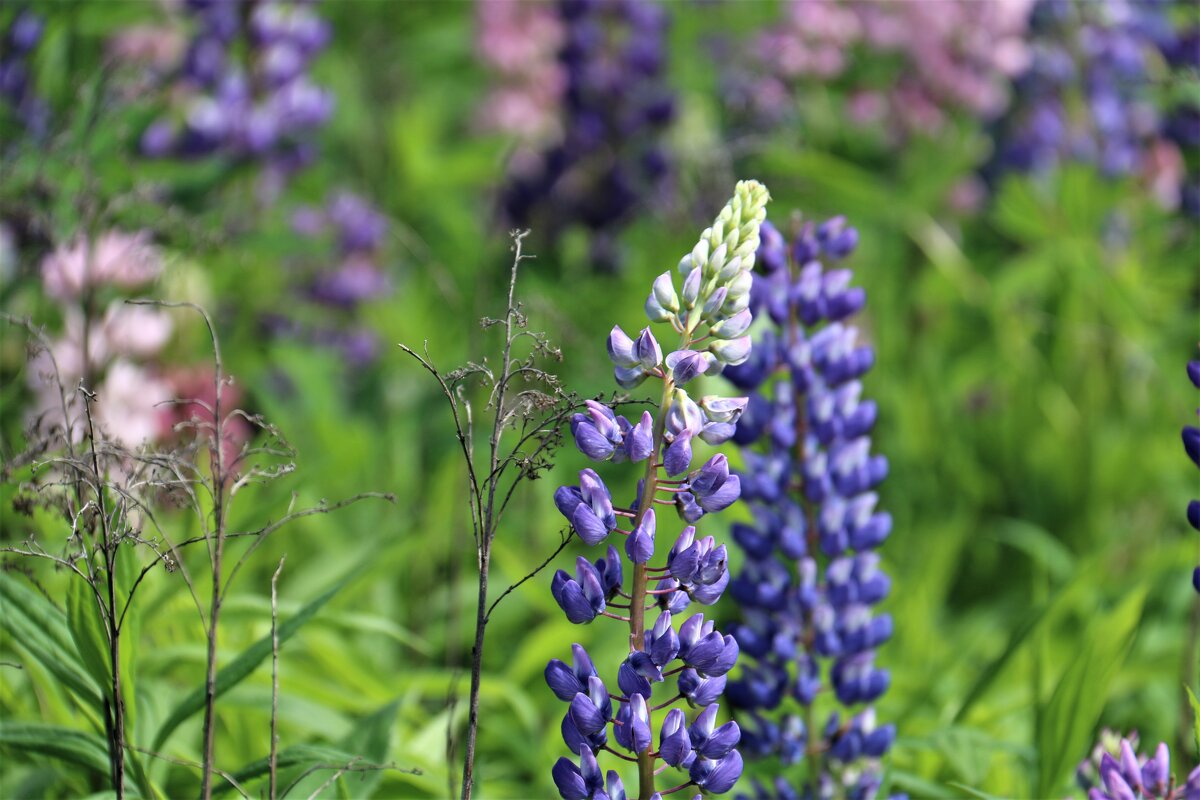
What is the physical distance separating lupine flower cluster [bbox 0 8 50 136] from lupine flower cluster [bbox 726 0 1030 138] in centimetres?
224

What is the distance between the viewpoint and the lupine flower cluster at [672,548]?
1.35m

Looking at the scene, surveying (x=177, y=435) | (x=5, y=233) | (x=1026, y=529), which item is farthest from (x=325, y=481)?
(x=1026, y=529)

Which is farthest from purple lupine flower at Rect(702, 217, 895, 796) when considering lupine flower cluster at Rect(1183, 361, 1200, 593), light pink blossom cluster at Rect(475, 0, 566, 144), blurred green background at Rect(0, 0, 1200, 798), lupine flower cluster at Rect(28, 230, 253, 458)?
light pink blossom cluster at Rect(475, 0, 566, 144)

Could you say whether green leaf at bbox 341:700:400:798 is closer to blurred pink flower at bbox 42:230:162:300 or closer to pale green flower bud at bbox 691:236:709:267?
pale green flower bud at bbox 691:236:709:267

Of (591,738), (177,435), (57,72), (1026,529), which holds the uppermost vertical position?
(57,72)

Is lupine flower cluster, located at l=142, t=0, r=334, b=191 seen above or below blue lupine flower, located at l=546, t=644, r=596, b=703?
above

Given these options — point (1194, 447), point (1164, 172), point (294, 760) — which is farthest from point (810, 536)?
point (1164, 172)

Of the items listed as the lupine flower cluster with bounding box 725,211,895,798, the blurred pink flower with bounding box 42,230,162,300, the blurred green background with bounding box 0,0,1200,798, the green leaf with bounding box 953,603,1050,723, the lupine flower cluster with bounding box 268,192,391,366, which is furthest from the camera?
the lupine flower cluster with bounding box 268,192,391,366

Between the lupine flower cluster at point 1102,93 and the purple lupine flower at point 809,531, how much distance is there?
278 cm

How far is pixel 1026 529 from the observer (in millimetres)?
3121

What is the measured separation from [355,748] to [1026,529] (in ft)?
5.94

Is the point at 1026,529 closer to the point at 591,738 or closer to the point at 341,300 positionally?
the point at 591,738

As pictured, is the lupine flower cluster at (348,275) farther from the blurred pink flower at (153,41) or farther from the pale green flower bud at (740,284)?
the pale green flower bud at (740,284)

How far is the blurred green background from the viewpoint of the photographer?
7.22 feet
